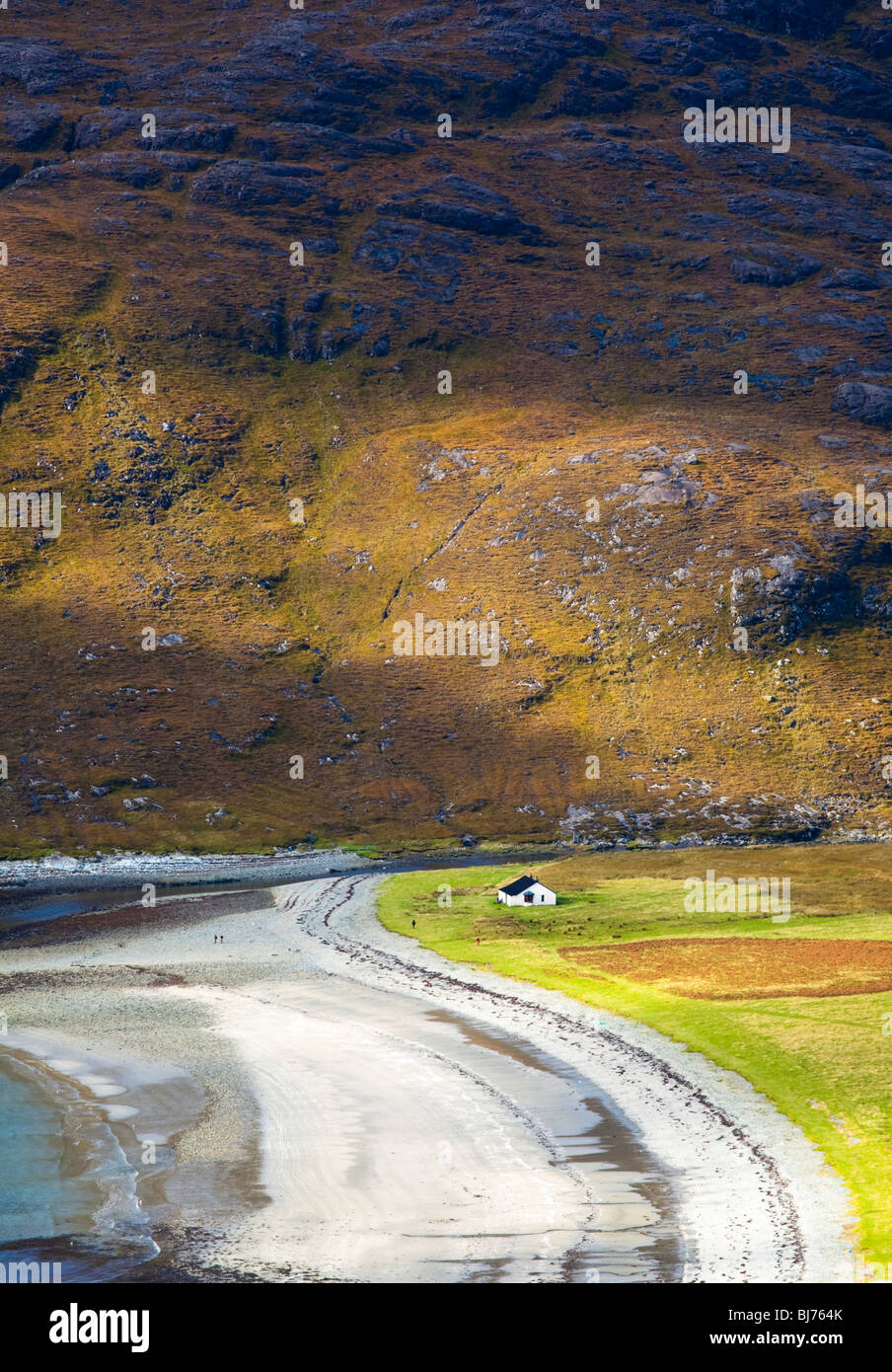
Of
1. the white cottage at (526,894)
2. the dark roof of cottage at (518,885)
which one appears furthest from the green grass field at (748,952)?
the dark roof of cottage at (518,885)

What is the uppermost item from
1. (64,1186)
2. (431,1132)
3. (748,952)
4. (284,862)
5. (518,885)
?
(64,1186)

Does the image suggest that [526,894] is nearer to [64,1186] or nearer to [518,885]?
[518,885]

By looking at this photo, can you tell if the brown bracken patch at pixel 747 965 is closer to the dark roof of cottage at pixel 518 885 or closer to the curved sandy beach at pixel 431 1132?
the curved sandy beach at pixel 431 1132

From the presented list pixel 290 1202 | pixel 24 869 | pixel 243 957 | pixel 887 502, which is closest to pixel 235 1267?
pixel 290 1202

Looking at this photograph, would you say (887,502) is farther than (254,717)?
Yes

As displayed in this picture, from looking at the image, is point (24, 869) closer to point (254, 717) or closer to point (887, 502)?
point (254, 717)

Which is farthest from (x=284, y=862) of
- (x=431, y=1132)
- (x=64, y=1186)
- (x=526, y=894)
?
(x=64, y=1186)
